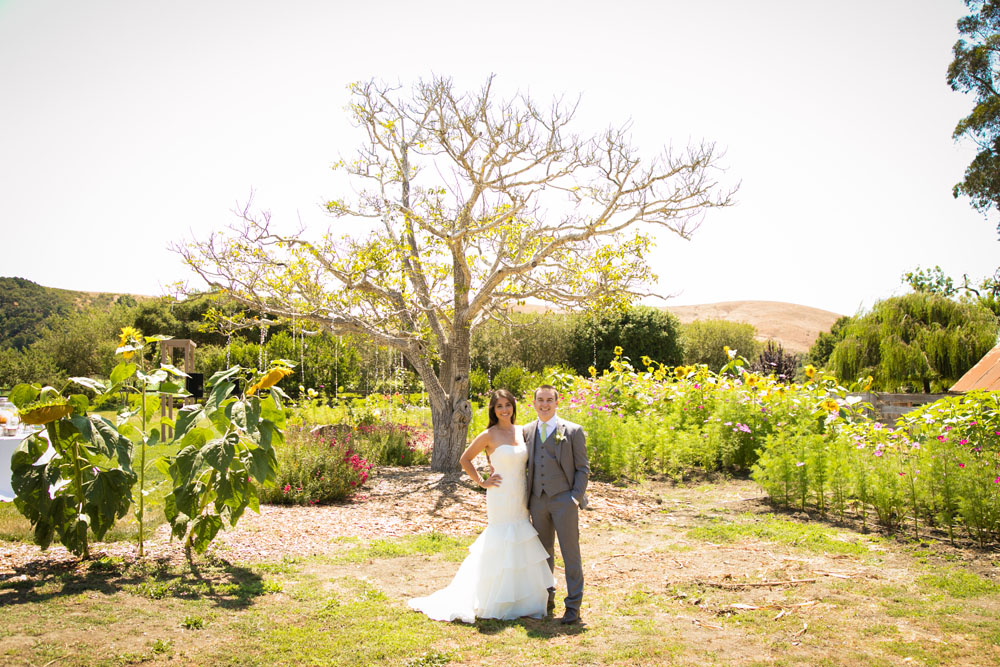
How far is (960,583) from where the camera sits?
15.1 feet

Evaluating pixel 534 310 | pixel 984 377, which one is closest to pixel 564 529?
pixel 984 377

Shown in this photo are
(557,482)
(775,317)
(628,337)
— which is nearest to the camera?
(557,482)

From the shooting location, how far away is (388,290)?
9211 millimetres

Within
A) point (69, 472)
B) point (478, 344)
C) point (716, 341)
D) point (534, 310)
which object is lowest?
point (69, 472)

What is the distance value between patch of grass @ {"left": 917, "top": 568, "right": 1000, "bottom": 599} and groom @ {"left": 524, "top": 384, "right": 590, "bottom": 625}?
102 inches

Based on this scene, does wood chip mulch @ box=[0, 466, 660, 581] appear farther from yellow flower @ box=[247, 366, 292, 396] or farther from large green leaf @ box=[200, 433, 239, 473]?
yellow flower @ box=[247, 366, 292, 396]

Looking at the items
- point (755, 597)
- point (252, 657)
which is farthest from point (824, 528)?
point (252, 657)

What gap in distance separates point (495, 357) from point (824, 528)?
63.9 ft

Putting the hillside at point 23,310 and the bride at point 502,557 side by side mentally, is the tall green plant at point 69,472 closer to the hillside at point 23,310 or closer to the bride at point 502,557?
the bride at point 502,557

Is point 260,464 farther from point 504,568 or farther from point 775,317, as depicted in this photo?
point 775,317

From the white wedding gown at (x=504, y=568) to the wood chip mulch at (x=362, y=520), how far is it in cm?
173

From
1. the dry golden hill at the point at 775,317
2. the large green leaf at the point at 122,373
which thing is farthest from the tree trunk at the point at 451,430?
the dry golden hill at the point at 775,317

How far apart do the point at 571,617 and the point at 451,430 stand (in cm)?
527

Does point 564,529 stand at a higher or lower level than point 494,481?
lower
